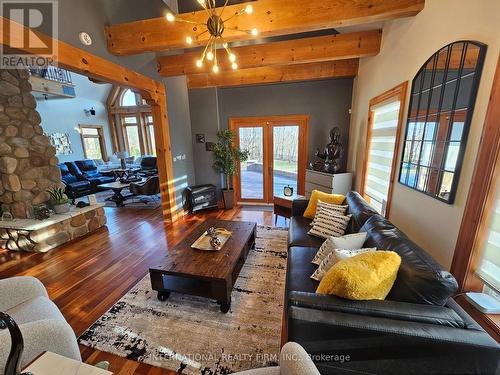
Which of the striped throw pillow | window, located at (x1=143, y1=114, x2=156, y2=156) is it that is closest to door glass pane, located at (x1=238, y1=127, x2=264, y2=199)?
the striped throw pillow

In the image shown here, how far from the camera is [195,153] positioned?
5090 millimetres

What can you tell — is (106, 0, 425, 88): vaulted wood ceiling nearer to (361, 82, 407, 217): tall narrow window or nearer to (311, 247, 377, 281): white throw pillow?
(361, 82, 407, 217): tall narrow window

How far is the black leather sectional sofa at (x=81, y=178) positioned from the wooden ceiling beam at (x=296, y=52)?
4.54m

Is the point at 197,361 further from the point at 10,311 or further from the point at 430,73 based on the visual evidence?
the point at 430,73

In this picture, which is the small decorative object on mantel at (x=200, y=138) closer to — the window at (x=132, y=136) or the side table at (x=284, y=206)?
the side table at (x=284, y=206)

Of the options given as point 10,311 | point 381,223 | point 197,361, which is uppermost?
point 381,223

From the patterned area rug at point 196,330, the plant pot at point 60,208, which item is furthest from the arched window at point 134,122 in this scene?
the patterned area rug at point 196,330

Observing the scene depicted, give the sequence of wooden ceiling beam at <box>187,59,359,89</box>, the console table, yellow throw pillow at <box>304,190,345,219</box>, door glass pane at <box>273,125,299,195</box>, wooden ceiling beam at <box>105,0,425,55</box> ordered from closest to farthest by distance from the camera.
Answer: wooden ceiling beam at <box>105,0,425,55</box>, yellow throw pillow at <box>304,190,345,219</box>, the console table, wooden ceiling beam at <box>187,59,359,89</box>, door glass pane at <box>273,125,299,195</box>

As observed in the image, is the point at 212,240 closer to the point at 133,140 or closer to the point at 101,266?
the point at 101,266

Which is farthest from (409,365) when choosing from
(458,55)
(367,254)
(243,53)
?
(243,53)

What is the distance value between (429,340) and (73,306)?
2719 mm

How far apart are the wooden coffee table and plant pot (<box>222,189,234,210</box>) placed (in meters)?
2.57

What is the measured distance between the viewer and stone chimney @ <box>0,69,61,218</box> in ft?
9.96

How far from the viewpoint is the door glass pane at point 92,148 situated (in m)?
8.13
